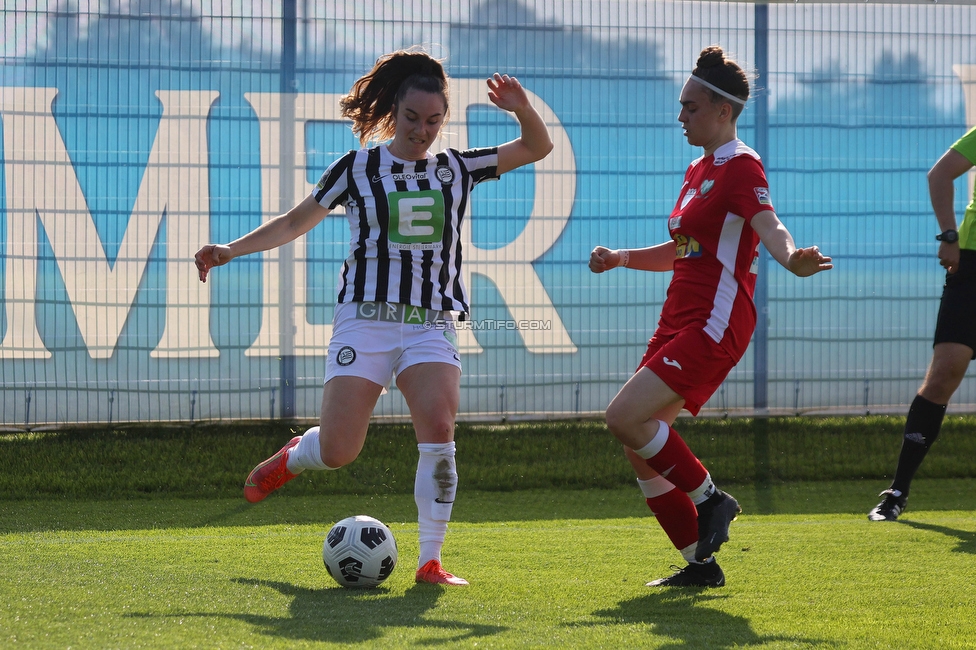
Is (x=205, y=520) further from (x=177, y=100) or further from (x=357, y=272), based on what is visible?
(x=177, y=100)

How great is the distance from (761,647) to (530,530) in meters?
2.23

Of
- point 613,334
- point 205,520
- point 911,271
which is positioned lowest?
point 205,520

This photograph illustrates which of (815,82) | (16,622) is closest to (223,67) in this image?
(815,82)

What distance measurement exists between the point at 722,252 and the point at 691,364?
14.9 inches

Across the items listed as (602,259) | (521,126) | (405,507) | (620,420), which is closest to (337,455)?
(620,420)

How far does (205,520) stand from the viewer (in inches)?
194

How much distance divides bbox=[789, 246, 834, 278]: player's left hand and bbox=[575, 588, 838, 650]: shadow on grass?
951mm

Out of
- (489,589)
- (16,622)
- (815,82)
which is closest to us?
(16,622)

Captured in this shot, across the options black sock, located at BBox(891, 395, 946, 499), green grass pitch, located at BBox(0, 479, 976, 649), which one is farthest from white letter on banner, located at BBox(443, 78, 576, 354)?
black sock, located at BBox(891, 395, 946, 499)

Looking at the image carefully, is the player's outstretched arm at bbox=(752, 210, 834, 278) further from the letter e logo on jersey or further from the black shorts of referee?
the black shorts of referee

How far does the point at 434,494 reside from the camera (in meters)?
3.43

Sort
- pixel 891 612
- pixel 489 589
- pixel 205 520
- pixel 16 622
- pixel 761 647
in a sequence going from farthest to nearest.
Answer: pixel 205 520 < pixel 489 589 < pixel 891 612 < pixel 16 622 < pixel 761 647

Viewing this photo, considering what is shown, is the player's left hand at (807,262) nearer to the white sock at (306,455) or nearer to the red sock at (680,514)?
the red sock at (680,514)

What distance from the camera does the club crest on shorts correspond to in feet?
11.3
